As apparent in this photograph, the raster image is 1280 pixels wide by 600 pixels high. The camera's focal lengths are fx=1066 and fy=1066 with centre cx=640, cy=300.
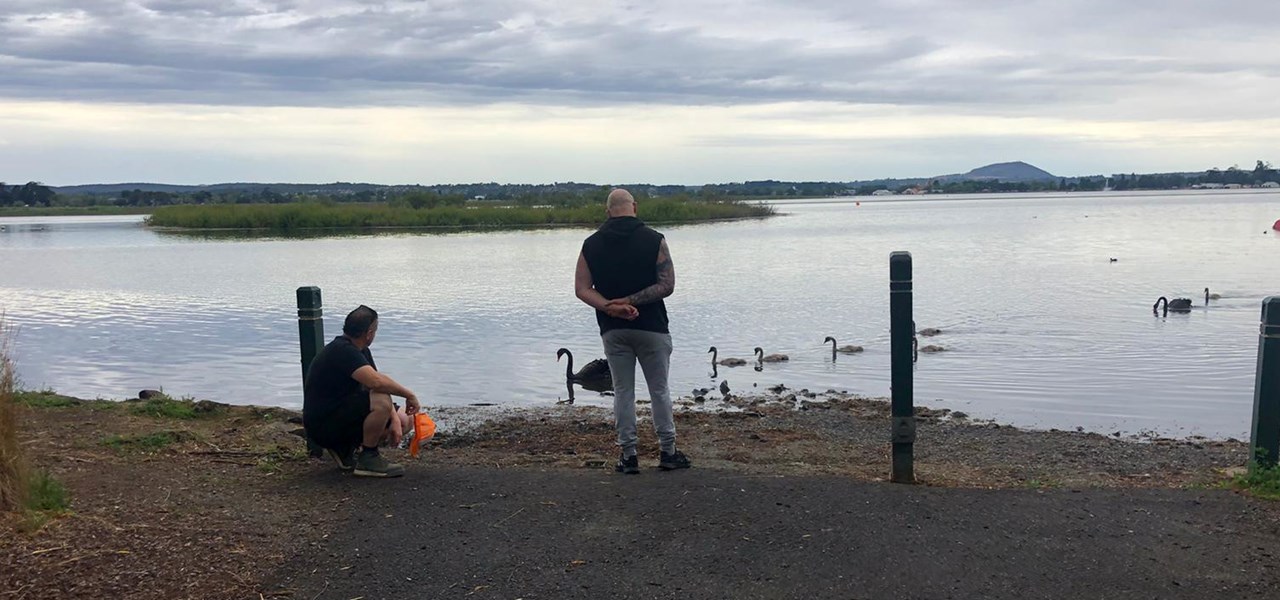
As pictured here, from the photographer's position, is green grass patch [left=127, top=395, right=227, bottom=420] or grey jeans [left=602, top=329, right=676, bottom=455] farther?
green grass patch [left=127, top=395, right=227, bottom=420]

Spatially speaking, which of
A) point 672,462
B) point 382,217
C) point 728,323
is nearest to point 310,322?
point 672,462

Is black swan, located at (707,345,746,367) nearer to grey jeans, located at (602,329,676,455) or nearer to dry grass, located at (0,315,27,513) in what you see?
grey jeans, located at (602,329,676,455)

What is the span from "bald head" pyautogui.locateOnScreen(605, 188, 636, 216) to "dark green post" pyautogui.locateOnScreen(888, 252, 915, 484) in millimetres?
1785

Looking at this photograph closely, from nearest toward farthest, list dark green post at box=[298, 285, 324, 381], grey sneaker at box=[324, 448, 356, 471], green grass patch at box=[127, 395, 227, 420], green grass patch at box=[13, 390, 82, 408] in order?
1. grey sneaker at box=[324, 448, 356, 471]
2. dark green post at box=[298, 285, 324, 381]
3. green grass patch at box=[127, 395, 227, 420]
4. green grass patch at box=[13, 390, 82, 408]

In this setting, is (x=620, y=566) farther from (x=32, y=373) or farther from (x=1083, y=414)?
(x=32, y=373)

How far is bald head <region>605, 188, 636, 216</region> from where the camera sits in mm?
7195

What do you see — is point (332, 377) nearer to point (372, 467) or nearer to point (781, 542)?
point (372, 467)

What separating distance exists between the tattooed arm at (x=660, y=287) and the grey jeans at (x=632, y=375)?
0.25m

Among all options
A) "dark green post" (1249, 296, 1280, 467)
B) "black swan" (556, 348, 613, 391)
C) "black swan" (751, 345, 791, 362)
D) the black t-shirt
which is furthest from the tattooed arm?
"black swan" (751, 345, 791, 362)

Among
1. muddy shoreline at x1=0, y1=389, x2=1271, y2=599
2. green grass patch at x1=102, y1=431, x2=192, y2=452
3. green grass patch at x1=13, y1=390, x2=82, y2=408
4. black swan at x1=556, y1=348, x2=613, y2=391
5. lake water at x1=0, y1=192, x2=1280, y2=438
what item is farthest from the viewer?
lake water at x1=0, y1=192, x2=1280, y2=438

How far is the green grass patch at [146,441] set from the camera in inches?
316

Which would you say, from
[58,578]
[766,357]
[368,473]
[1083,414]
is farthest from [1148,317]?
[58,578]

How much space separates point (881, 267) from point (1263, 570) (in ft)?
115

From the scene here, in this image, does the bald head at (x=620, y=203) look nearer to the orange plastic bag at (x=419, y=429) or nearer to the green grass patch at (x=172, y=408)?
the orange plastic bag at (x=419, y=429)
